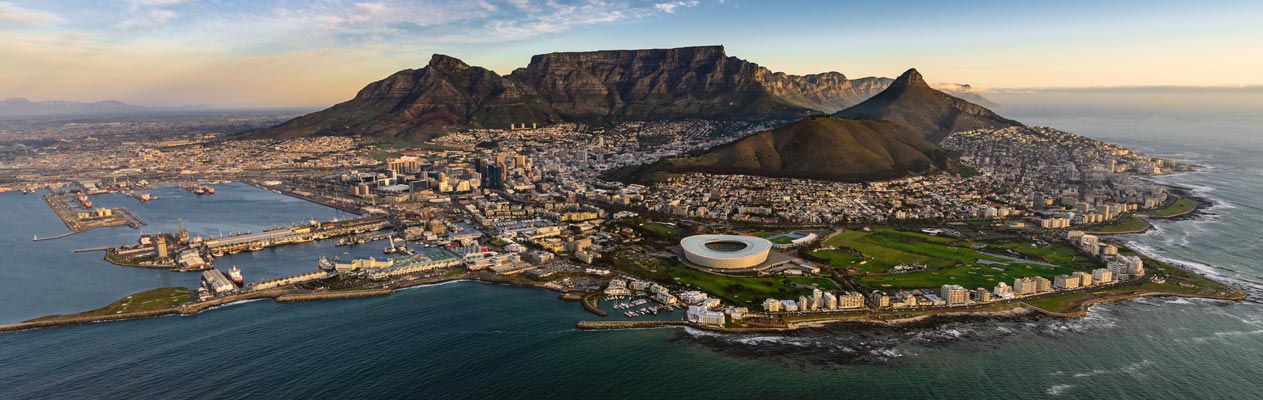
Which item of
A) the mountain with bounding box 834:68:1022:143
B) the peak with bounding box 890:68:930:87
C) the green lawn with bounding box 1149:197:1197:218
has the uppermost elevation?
the peak with bounding box 890:68:930:87

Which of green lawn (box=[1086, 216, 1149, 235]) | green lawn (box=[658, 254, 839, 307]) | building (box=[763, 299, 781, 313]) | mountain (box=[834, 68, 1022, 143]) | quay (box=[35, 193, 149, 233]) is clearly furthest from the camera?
mountain (box=[834, 68, 1022, 143])

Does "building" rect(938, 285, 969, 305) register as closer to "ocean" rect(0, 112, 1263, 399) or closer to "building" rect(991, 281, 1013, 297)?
"building" rect(991, 281, 1013, 297)

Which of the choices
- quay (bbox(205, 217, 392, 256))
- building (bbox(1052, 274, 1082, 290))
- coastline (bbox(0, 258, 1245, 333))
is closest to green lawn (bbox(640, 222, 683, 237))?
coastline (bbox(0, 258, 1245, 333))

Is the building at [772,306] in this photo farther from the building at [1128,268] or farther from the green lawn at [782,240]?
the building at [1128,268]

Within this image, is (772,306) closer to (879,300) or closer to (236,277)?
(879,300)

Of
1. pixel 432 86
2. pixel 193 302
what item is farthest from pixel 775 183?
pixel 432 86

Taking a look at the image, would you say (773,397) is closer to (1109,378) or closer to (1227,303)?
(1109,378)
